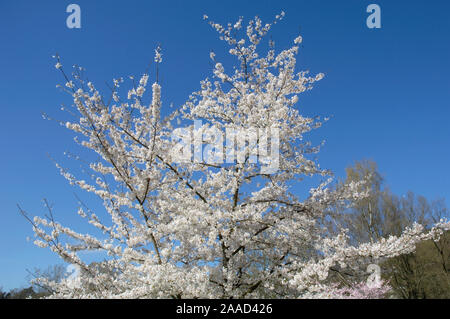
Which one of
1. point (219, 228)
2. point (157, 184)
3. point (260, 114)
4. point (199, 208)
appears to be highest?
point (260, 114)

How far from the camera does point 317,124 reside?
7.52 meters

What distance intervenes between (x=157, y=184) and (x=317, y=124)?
4.31 metres

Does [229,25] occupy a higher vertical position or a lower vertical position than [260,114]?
higher

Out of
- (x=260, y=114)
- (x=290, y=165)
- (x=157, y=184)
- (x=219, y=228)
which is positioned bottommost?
(x=219, y=228)

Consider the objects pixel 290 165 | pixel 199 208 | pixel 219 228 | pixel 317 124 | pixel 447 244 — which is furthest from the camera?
pixel 447 244

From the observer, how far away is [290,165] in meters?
6.61

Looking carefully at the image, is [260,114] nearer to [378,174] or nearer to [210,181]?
[210,181]
